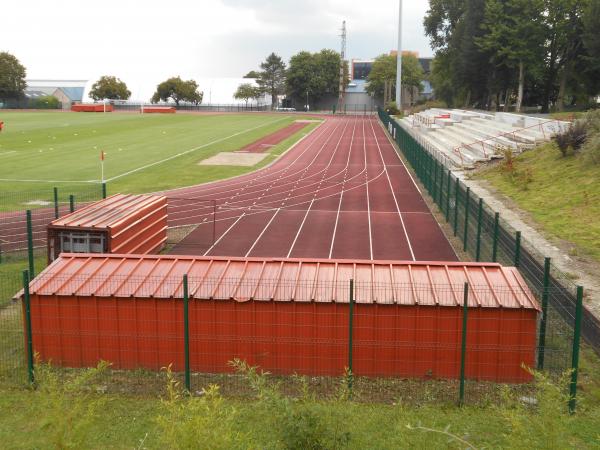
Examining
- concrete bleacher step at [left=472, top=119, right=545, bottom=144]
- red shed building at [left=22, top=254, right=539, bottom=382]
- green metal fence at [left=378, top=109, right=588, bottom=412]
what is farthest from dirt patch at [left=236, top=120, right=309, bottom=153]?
red shed building at [left=22, top=254, right=539, bottom=382]

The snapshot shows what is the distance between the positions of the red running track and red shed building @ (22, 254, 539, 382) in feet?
28.0

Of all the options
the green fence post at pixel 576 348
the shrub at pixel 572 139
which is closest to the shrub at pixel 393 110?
the shrub at pixel 572 139

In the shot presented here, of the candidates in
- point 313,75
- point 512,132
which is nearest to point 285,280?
point 512,132

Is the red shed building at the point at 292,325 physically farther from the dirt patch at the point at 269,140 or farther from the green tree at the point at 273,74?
the green tree at the point at 273,74

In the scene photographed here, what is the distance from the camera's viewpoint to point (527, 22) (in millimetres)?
58625

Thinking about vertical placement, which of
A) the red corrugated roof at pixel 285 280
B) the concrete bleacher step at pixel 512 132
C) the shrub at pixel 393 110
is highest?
the shrub at pixel 393 110

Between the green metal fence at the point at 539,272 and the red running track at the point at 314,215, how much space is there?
38.6 inches

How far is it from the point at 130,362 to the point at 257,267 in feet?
9.40

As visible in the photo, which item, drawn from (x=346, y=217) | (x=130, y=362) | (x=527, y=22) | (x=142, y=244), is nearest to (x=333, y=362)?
(x=130, y=362)

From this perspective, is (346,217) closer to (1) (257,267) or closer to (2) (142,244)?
(2) (142,244)

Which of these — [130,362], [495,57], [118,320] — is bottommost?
[130,362]

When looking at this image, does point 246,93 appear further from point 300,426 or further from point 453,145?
point 300,426

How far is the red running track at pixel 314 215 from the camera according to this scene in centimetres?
2061

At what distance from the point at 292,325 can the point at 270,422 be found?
394cm
